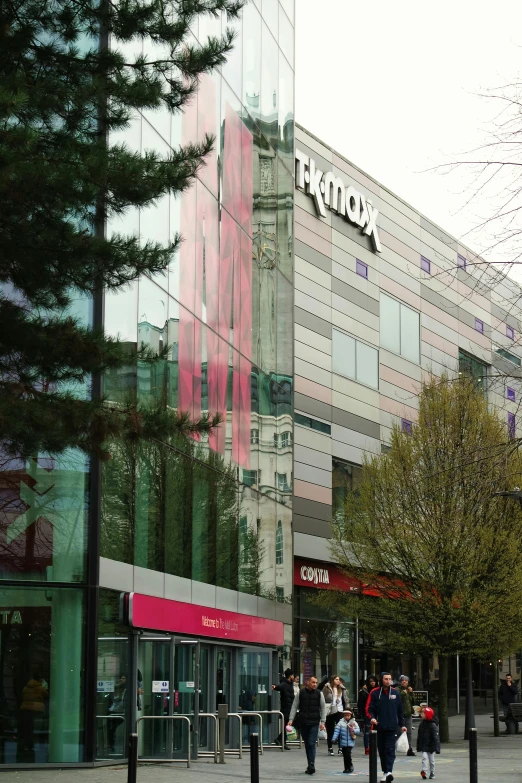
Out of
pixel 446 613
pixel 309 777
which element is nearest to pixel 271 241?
pixel 446 613

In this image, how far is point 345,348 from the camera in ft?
146

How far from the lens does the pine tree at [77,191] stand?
13.2 m

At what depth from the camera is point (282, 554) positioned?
33562 millimetres

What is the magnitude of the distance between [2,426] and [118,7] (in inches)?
201

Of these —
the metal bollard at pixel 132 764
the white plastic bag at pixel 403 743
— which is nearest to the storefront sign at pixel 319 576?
the white plastic bag at pixel 403 743

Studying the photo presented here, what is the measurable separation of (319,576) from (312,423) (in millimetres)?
5375

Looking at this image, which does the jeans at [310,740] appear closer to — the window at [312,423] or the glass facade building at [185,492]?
the glass facade building at [185,492]

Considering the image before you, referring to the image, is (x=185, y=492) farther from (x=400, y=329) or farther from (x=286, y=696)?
(x=400, y=329)

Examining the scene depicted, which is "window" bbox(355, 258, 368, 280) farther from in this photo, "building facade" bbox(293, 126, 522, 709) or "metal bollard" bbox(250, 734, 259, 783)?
"metal bollard" bbox(250, 734, 259, 783)

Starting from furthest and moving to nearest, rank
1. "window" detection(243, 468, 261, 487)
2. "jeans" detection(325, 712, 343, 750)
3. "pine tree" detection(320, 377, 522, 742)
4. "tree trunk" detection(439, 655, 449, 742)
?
"tree trunk" detection(439, 655, 449, 742), "pine tree" detection(320, 377, 522, 742), "window" detection(243, 468, 261, 487), "jeans" detection(325, 712, 343, 750)

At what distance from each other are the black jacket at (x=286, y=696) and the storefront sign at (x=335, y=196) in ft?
63.0

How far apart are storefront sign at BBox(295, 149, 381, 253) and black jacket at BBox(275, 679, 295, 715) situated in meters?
19.2

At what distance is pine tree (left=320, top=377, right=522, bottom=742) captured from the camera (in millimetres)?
31172

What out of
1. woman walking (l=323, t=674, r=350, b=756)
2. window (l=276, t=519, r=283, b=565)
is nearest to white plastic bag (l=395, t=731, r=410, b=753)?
woman walking (l=323, t=674, r=350, b=756)
